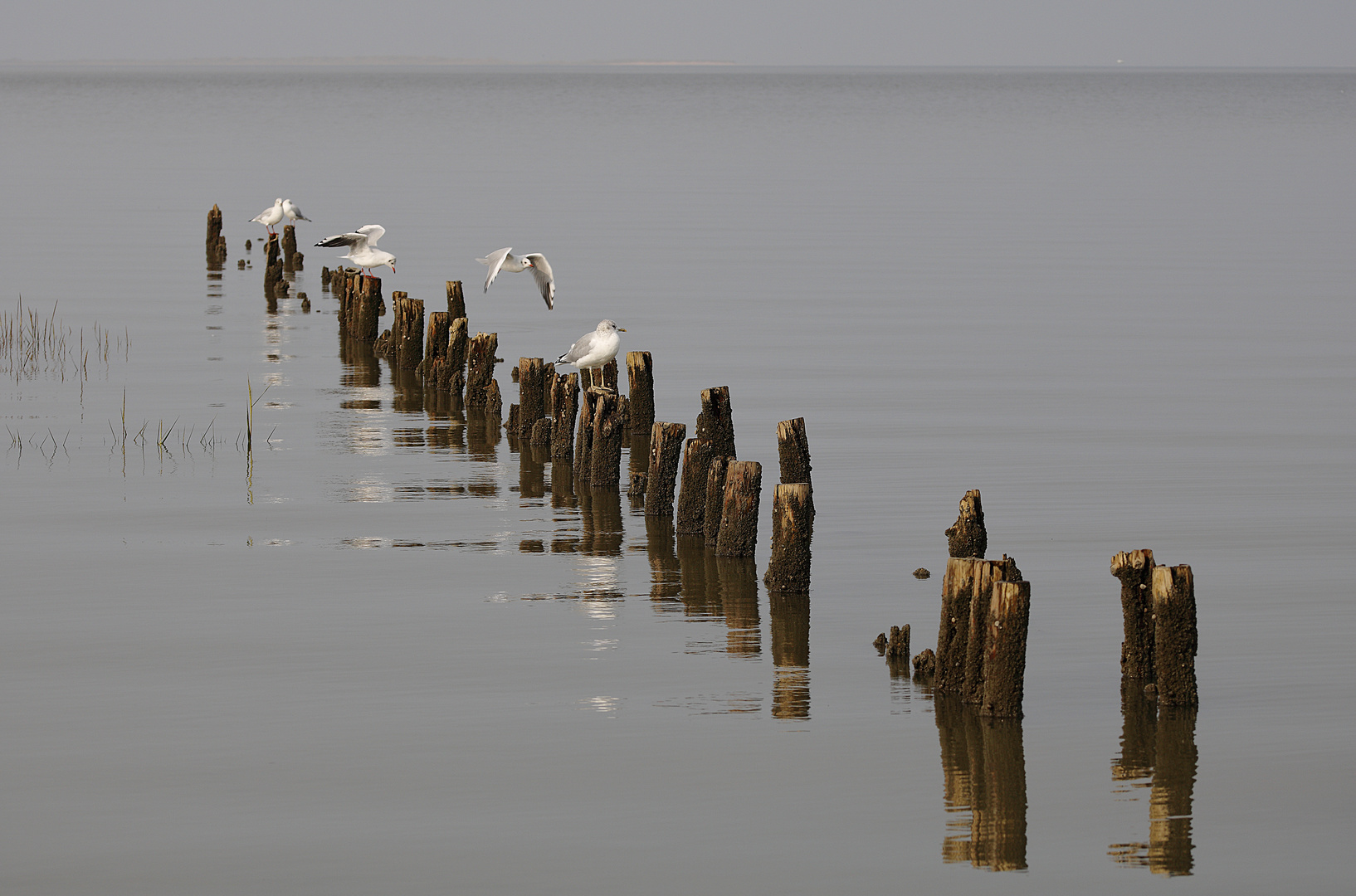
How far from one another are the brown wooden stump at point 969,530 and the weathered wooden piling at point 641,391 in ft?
20.3

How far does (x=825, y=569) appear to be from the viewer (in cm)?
1418

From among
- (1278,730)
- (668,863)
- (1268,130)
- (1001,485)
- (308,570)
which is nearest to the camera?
(668,863)

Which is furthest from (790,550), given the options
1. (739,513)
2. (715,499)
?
(715,499)

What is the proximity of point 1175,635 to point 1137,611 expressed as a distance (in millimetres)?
345

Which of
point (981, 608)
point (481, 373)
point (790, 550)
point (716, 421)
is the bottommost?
point (981, 608)

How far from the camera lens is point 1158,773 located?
10.1 m

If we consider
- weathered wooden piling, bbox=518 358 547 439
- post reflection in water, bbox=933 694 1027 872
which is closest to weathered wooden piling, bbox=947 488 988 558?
post reflection in water, bbox=933 694 1027 872

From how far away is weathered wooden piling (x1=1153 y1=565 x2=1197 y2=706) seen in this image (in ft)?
33.7

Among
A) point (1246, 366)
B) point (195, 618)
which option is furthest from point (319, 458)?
point (1246, 366)

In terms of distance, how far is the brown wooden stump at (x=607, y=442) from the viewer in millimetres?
16516

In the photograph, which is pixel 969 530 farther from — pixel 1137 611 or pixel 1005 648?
pixel 1005 648

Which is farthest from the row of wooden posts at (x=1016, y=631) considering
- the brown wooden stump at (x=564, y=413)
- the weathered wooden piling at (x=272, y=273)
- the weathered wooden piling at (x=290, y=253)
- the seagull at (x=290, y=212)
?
the seagull at (x=290, y=212)

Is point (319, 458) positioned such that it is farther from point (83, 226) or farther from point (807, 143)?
point (807, 143)

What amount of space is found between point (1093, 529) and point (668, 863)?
7.39 meters
